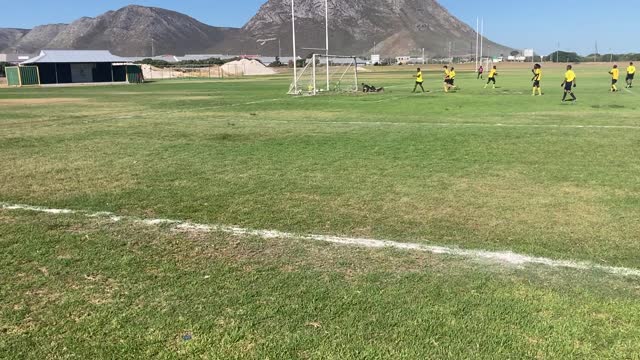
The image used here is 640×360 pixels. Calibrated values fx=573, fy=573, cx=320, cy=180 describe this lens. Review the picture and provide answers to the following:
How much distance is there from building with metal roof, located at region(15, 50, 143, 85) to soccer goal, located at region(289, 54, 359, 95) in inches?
1319

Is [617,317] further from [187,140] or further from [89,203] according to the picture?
[187,140]

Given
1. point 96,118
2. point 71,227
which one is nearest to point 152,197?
point 71,227

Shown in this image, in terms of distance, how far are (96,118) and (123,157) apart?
1013 centimetres

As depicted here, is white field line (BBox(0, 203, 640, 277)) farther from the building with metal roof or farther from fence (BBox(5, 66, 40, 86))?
the building with metal roof

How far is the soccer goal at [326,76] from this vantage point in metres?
36.1

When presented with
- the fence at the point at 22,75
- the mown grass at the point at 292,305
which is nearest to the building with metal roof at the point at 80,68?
the fence at the point at 22,75

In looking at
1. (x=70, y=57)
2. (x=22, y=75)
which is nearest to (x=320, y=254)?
(x=22, y=75)

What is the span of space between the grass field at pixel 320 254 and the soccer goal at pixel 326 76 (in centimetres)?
2461

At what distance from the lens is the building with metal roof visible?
64.8m

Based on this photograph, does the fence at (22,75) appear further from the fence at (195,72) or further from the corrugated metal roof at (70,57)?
the fence at (195,72)

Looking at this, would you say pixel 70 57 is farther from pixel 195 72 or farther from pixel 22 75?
pixel 195 72

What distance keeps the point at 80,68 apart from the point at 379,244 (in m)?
69.7

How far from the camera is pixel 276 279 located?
4.71 metres

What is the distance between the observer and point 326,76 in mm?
41438
